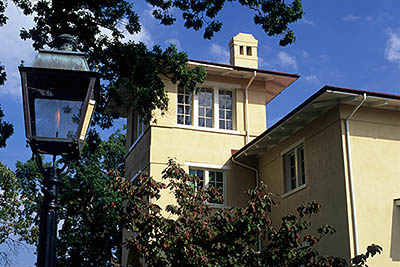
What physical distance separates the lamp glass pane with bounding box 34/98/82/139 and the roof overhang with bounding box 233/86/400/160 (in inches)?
349

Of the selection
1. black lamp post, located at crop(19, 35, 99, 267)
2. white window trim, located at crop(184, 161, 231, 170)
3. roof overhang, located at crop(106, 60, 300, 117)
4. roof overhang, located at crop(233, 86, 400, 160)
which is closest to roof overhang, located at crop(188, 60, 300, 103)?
roof overhang, located at crop(106, 60, 300, 117)

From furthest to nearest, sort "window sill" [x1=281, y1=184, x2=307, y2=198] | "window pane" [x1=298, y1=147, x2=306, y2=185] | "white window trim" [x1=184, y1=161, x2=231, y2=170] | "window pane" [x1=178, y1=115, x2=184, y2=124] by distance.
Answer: "window pane" [x1=178, y1=115, x2=184, y2=124] < "white window trim" [x1=184, y1=161, x2=231, y2=170] < "window pane" [x1=298, y1=147, x2=306, y2=185] < "window sill" [x1=281, y1=184, x2=307, y2=198]

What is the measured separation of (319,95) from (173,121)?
6.63 meters

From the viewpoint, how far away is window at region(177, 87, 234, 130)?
61.5 ft

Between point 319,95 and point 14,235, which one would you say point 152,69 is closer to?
point 319,95

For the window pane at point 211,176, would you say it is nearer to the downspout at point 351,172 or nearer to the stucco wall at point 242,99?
the stucco wall at point 242,99

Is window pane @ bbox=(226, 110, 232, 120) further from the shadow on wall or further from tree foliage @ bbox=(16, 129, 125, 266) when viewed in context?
tree foliage @ bbox=(16, 129, 125, 266)

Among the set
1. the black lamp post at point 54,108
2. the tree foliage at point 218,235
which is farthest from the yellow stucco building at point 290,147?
the black lamp post at point 54,108

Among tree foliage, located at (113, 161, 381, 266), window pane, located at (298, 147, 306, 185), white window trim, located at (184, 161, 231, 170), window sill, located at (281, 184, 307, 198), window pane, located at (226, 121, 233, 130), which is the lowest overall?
tree foliage, located at (113, 161, 381, 266)

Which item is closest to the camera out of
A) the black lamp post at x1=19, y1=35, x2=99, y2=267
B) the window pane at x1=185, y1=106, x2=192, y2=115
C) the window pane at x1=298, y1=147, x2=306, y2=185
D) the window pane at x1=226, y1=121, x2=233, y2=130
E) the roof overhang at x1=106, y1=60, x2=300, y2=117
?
the black lamp post at x1=19, y1=35, x2=99, y2=267

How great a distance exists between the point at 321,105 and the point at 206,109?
20.1 ft

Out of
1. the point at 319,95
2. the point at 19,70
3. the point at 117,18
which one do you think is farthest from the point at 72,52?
the point at 117,18

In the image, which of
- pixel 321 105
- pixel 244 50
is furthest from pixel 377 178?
pixel 244 50

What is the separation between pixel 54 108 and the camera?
4.76 metres
